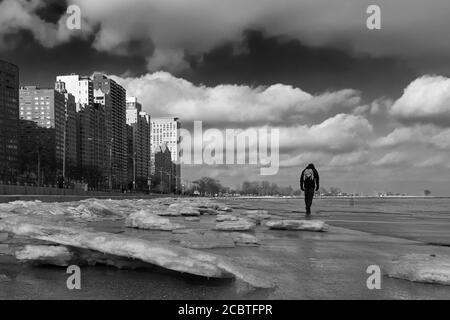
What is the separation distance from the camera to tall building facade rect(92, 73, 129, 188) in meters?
115

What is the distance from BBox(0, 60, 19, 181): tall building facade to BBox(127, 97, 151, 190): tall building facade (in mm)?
31125

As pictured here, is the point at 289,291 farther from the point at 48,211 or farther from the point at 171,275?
the point at 48,211

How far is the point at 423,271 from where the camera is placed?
509 cm

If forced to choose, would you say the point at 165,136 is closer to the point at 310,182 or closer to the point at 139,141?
the point at 139,141

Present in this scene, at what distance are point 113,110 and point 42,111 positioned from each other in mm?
18135

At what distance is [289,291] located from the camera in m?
4.46

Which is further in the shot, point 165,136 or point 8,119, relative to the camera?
point 165,136

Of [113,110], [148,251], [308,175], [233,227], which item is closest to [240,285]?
[148,251]

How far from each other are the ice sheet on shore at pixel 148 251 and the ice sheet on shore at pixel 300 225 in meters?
6.47

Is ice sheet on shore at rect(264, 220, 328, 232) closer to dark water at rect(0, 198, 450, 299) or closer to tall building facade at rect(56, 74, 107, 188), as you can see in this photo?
dark water at rect(0, 198, 450, 299)

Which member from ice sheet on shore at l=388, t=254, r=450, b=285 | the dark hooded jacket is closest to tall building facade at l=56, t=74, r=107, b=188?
the dark hooded jacket
